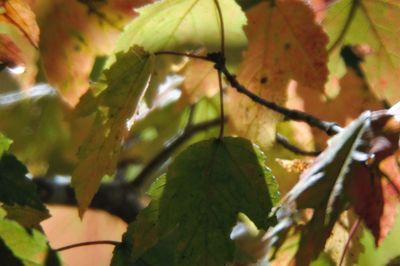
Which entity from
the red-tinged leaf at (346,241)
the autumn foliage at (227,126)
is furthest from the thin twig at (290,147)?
the red-tinged leaf at (346,241)

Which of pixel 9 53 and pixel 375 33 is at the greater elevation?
pixel 9 53

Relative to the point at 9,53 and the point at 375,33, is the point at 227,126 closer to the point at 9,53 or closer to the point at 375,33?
the point at 375,33

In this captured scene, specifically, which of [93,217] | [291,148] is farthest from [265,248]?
[93,217]

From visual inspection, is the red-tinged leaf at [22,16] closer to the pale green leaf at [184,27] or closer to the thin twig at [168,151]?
the pale green leaf at [184,27]

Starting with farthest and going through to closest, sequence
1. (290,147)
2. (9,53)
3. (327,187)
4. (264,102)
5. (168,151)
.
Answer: (168,151) → (290,147) → (264,102) → (9,53) → (327,187)

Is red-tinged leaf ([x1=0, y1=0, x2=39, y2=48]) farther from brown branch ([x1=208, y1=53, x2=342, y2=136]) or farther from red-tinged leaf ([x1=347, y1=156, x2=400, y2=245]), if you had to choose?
red-tinged leaf ([x1=347, y1=156, x2=400, y2=245])

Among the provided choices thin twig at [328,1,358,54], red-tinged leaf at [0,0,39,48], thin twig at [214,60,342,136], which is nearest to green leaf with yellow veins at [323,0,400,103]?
thin twig at [328,1,358,54]

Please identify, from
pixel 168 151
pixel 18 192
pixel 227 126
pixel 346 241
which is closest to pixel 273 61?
pixel 227 126

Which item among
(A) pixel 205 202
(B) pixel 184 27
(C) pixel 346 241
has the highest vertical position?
(B) pixel 184 27
